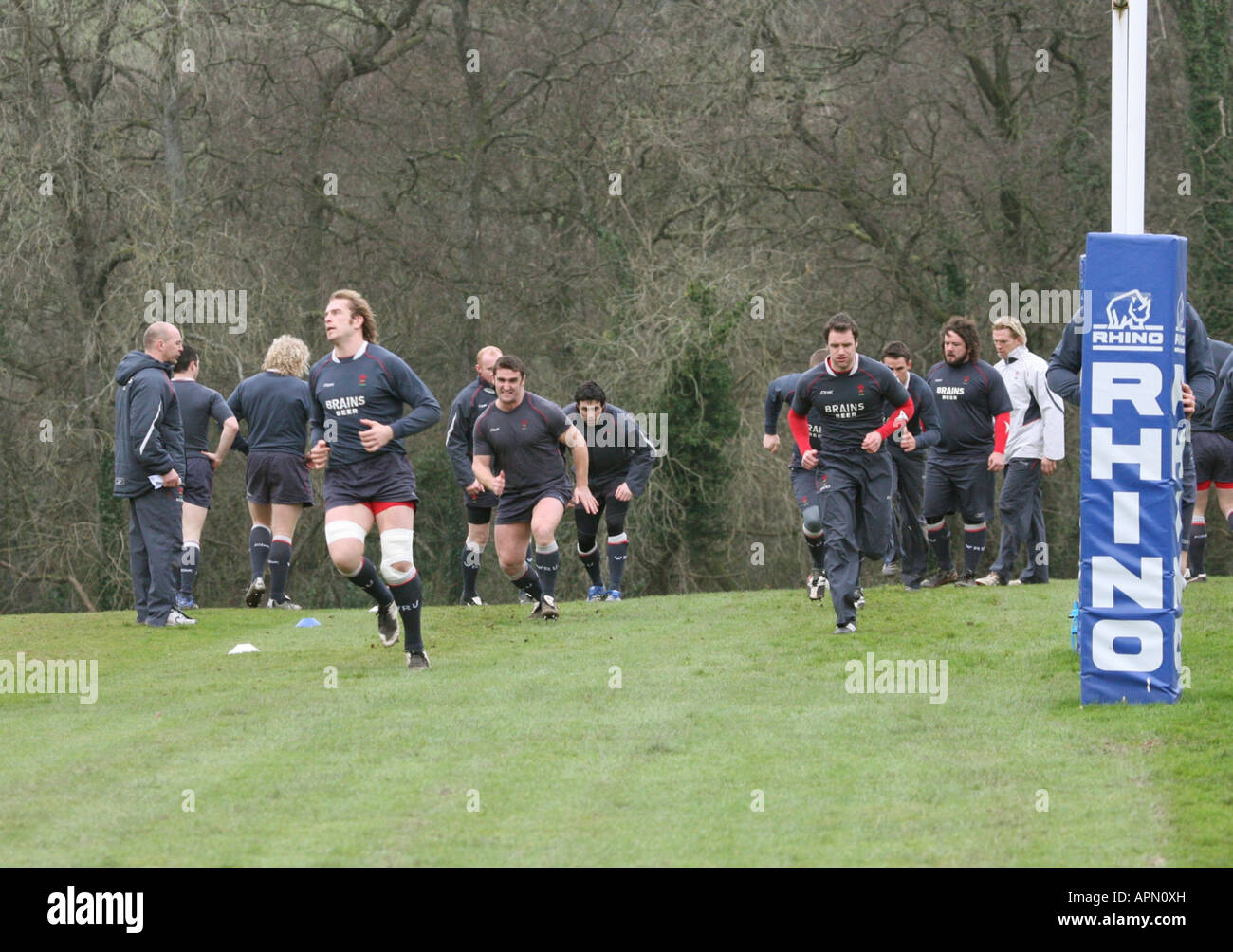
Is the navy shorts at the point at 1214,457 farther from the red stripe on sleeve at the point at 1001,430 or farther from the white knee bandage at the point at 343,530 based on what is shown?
the white knee bandage at the point at 343,530

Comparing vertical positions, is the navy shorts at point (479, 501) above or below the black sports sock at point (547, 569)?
above

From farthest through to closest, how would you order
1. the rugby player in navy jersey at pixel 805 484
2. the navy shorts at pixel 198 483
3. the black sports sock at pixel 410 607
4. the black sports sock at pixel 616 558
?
1. the black sports sock at pixel 616 558
2. the navy shorts at pixel 198 483
3. the rugby player in navy jersey at pixel 805 484
4. the black sports sock at pixel 410 607

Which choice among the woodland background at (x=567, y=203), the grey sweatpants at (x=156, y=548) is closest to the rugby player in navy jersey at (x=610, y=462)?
the grey sweatpants at (x=156, y=548)

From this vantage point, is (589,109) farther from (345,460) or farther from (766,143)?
(345,460)

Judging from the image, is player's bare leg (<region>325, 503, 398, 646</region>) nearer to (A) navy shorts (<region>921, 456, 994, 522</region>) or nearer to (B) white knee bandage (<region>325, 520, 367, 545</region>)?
(B) white knee bandage (<region>325, 520, 367, 545</region>)

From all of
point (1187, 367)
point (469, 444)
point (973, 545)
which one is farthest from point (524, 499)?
point (1187, 367)

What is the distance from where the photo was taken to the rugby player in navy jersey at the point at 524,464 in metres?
12.8

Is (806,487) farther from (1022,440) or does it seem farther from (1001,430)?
(1022,440)

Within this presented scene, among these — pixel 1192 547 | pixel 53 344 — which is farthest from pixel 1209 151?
pixel 53 344

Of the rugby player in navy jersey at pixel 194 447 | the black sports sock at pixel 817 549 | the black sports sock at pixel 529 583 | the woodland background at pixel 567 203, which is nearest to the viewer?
the black sports sock at pixel 529 583

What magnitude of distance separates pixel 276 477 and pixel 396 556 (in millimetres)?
4637

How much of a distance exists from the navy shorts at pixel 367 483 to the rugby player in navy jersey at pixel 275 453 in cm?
406

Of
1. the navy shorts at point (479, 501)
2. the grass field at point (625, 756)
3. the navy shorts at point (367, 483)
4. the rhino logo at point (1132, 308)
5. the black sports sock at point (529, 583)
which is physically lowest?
the grass field at point (625, 756)

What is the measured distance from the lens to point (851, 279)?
28.7 m
